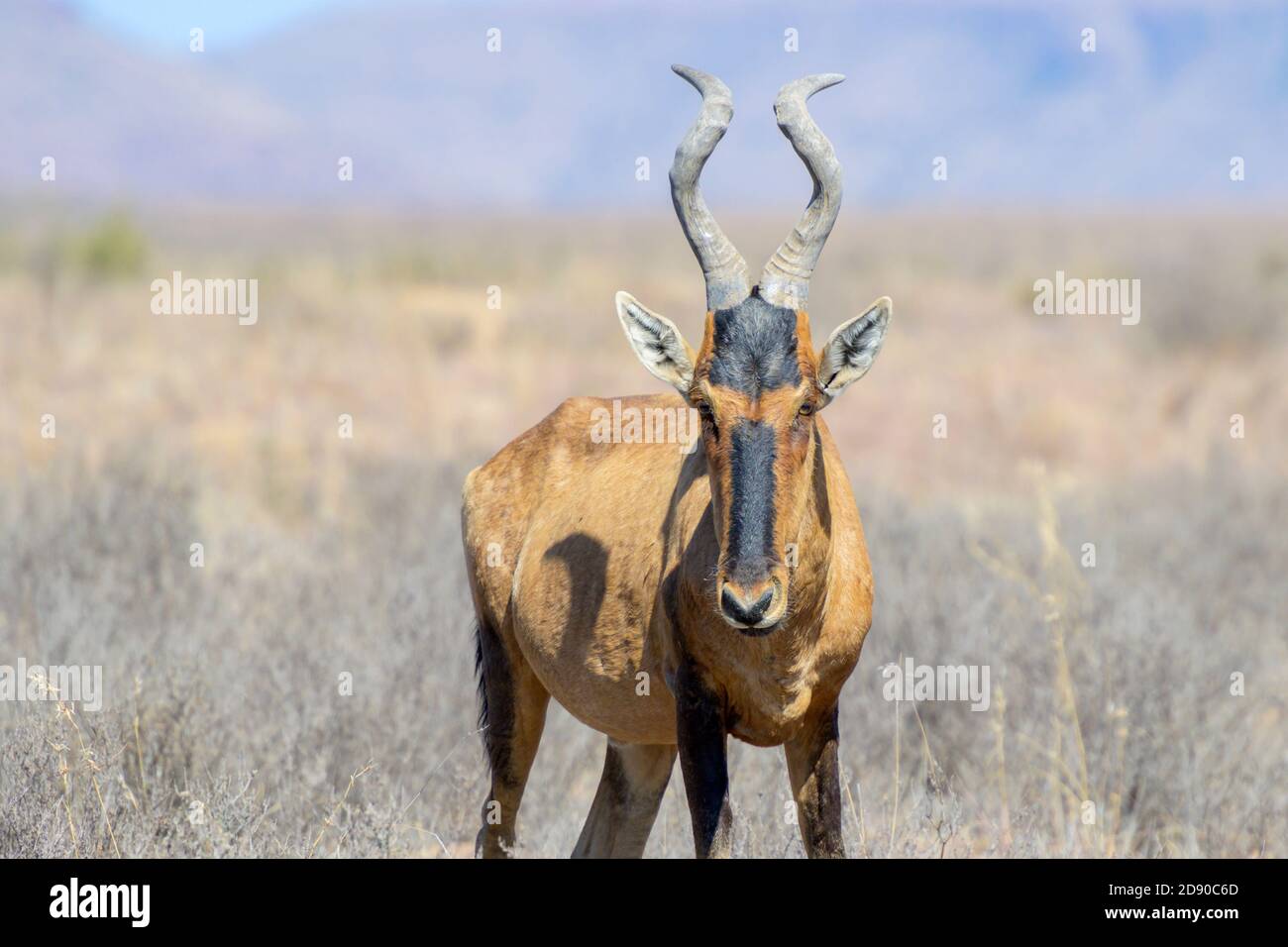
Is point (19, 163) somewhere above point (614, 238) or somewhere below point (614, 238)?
above

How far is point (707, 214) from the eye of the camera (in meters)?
5.63

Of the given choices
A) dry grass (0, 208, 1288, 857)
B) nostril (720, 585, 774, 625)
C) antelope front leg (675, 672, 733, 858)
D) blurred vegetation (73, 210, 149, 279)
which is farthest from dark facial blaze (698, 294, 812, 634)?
blurred vegetation (73, 210, 149, 279)

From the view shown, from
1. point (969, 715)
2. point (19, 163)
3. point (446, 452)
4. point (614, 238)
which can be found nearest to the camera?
point (969, 715)

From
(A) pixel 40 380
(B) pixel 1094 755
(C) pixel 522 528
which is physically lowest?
(B) pixel 1094 755

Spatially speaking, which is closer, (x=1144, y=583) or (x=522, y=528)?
(x=522, y=528)

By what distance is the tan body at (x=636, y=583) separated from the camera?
5.53m

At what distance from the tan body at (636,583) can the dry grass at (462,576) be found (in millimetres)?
912

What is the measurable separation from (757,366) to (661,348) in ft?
1.56

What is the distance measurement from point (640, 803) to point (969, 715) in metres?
3.26

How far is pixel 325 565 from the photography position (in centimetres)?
1265

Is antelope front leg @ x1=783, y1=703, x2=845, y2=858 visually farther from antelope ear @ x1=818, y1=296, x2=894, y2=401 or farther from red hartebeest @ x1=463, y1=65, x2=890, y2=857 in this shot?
antelope ear @ x1=818, y1=296, x2=894, y2=401

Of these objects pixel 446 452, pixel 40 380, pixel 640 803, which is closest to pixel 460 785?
pixel 640 803
